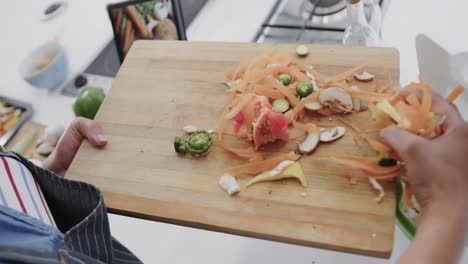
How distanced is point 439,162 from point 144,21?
0.93m

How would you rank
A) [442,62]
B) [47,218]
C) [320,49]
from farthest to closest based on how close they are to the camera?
1. [320,49]
2. [442,62]
3. [47,218]

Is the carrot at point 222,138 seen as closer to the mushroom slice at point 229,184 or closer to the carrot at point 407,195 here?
the mushroom slice at point 229,184

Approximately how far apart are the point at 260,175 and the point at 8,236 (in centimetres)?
40

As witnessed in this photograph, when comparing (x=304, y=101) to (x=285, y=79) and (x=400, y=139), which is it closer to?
(x=285, y=79)

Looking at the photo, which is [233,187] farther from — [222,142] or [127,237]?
[127,237]

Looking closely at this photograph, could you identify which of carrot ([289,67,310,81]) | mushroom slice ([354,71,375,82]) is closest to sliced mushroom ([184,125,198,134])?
carrot ([289,67,310,81])

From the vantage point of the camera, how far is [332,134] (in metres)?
0.82

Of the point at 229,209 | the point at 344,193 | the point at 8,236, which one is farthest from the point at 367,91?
the point at 8,236

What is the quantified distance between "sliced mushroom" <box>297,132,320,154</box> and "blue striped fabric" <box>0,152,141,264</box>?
1.16ft

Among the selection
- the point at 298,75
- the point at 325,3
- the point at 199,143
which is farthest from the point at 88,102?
the point at 325,3

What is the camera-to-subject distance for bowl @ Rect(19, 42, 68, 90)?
4.42 feet

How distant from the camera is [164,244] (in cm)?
101

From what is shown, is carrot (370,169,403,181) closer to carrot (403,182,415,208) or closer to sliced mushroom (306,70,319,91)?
carrot (403,182,415,208)

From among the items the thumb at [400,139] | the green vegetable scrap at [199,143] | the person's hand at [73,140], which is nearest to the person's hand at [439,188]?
the thumb at [400,139]
